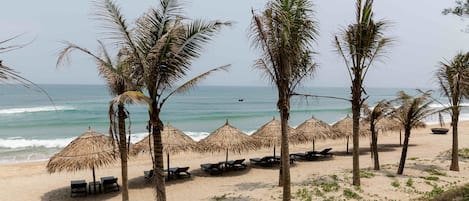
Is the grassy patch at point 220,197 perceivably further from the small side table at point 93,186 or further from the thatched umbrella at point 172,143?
the small side table at point 93,186

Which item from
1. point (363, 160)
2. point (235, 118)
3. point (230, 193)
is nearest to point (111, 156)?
point (230, 193)

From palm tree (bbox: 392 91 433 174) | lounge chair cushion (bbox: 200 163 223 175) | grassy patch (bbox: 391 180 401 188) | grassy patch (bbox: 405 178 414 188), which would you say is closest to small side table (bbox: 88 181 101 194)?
lounge chair cushion (bbox: 200 163 223 175)

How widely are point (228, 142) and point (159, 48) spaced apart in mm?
9078

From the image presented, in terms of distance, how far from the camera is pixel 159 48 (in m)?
5.92

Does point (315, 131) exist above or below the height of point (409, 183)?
above

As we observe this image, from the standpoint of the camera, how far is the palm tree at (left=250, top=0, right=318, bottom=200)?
7393mm

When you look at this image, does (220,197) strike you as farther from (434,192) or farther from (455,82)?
(455,82)

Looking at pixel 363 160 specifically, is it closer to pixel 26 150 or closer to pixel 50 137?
pixel 26 150

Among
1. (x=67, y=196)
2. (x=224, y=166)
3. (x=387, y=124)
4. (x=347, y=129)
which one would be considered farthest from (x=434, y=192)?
(x=387, y=124)

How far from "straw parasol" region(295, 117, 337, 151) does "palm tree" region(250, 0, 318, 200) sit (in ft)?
29.9

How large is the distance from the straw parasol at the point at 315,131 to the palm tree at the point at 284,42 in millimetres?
9123

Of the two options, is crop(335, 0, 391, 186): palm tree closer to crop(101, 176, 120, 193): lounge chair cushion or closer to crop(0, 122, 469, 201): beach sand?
crop(0, 122, 469, 201): beach sand

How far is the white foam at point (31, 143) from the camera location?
24416 mm

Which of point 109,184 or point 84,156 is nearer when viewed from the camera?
point 84,156
